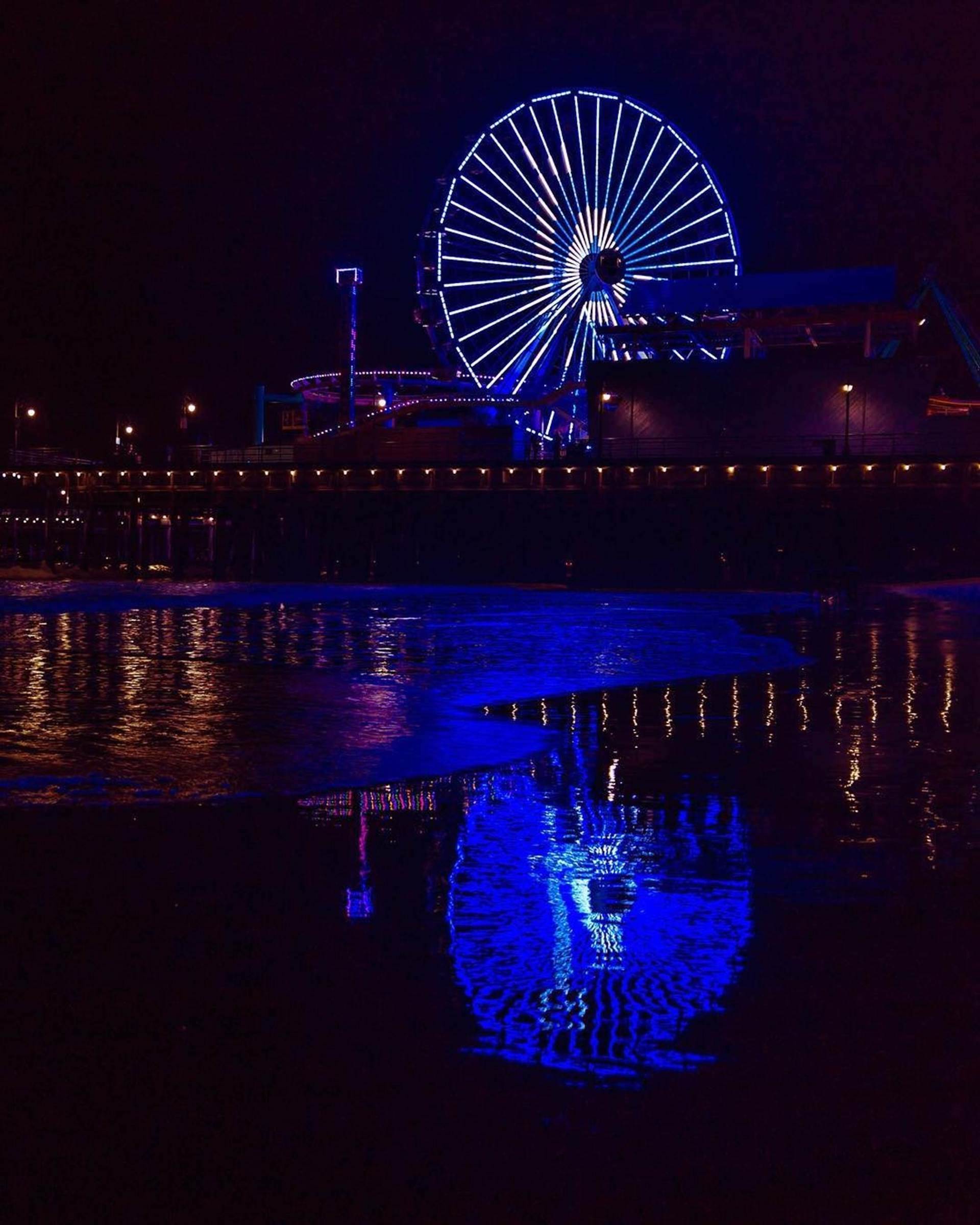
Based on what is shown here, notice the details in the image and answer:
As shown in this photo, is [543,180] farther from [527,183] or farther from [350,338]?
[350,338]

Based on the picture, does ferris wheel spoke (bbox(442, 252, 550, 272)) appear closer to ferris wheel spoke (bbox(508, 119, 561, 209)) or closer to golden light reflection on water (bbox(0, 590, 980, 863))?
ferris wheel spoke (bbox(508, 119, 561, 209))

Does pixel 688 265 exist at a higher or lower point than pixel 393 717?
higher

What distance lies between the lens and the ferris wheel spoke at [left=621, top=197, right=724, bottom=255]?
52844 mm

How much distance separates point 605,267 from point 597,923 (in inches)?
1892

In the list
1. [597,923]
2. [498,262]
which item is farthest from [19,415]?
[597,923]

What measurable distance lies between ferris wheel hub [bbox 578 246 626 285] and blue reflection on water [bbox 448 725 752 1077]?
44.7 metres

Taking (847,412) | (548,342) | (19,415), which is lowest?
(847,412)

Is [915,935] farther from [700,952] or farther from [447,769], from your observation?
[447,769]

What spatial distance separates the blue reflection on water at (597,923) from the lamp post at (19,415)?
94077mm

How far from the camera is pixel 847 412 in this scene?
53562 mm

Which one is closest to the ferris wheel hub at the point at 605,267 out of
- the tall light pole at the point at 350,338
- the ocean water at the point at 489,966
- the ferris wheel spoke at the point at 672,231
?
the ferris wheel spoke at the point at 672,231

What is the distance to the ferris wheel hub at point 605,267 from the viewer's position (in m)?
52.2

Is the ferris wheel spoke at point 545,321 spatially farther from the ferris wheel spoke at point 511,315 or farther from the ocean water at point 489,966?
the ocean water at point 489,966

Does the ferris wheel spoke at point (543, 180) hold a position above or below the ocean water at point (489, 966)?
above
